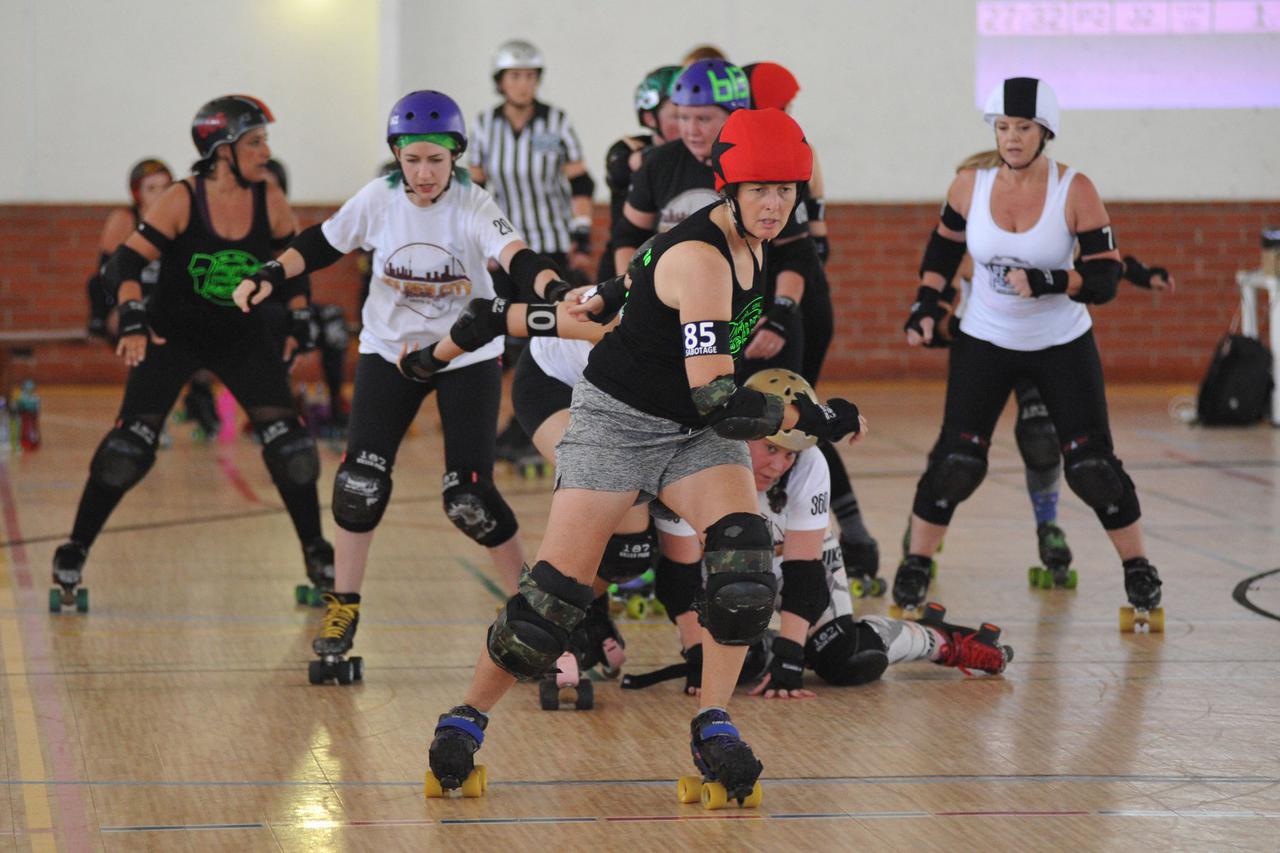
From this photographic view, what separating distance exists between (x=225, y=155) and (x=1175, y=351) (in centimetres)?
866

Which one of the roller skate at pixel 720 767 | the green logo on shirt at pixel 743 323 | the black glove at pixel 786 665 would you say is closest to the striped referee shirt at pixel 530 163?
the black glove at pixel 786 665

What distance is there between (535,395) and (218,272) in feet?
4.38

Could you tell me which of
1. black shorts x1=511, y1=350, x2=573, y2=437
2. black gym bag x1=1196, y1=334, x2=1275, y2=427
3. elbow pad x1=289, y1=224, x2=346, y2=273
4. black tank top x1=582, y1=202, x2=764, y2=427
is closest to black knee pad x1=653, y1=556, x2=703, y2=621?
black shorts x1=511, y1=350, x2=573, y2=437

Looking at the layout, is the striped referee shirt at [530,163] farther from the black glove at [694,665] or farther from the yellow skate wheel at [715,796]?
the yellow skate wheel at [715,796]

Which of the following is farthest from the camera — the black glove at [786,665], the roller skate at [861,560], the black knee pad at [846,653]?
the roller skate at [861,560]

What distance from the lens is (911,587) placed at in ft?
16.8

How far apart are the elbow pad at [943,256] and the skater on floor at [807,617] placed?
1282mm

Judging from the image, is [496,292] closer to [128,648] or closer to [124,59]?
[128,648]

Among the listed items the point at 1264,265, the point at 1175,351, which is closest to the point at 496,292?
the point at 1264,265

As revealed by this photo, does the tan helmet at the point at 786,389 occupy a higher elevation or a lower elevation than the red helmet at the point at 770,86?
lower

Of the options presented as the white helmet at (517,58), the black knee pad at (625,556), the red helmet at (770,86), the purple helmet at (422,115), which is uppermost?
the white helmet at (517,58)

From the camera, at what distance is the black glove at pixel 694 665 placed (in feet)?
13.7

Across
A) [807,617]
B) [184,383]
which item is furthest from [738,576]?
[184,383]

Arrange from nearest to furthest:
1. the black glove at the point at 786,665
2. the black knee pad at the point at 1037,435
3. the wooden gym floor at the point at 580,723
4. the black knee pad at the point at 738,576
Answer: the wooden gym floor at the point at 580,723, the black knee pad at the point at 738,576, the black glove at the point at 786,665, the black knee pad at the point at 1037,435
